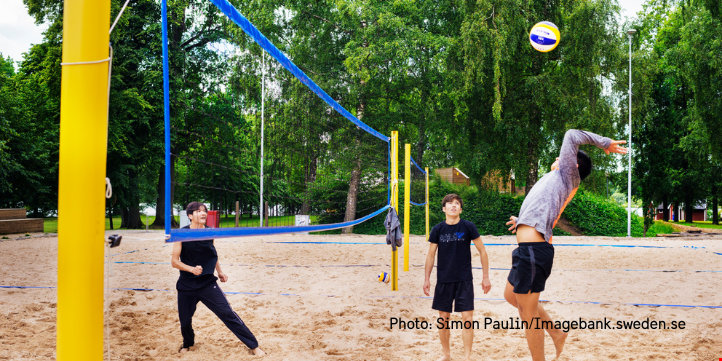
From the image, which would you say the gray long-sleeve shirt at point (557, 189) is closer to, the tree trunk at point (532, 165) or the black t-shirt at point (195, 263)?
the black t-shirt at point (195, 263)

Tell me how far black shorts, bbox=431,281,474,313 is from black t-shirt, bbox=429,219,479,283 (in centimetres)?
4

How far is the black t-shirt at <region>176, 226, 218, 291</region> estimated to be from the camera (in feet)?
11.4

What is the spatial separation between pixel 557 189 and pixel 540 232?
0.27 m

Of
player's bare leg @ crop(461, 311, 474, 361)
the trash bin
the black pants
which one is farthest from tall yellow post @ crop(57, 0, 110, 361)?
player's bare leg @ crop(461, 311, 474, 361)

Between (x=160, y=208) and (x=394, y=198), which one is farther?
(x=160, y=208)

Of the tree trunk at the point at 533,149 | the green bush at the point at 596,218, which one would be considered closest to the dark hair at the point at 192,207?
the tree trunk at the point at 533,149

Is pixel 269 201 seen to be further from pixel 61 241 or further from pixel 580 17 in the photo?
pixel 580 17

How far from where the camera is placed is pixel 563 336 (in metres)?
3.20

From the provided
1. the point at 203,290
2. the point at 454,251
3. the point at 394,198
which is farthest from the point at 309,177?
the point at 454,251

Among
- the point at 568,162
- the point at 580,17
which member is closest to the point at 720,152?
the point at 580,17

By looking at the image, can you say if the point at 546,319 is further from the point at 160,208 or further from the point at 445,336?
the point at 160,208

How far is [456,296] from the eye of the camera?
10.8ft

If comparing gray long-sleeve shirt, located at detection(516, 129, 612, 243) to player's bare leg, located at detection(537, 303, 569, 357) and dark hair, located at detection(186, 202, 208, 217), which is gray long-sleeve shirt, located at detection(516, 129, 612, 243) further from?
dark hair, located at detection(186, 202, 208, 217)

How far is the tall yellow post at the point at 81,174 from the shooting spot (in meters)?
1.29
